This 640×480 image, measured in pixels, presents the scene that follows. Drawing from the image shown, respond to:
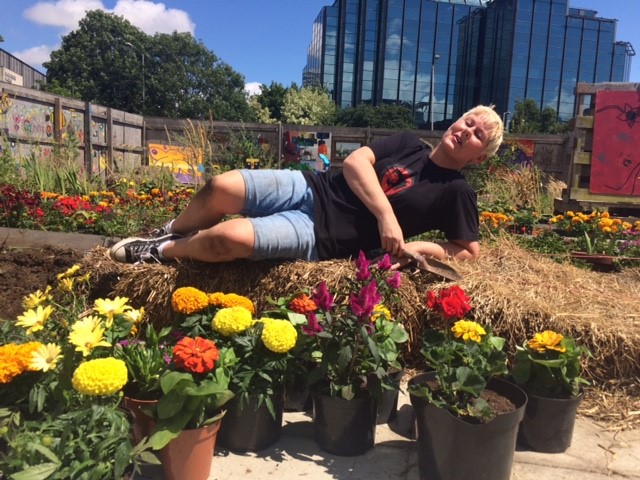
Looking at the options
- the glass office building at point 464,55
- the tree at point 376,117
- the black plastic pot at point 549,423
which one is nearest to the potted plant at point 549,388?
the black plastic pot at point 549,423

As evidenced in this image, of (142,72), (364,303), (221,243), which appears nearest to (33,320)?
(221,243)

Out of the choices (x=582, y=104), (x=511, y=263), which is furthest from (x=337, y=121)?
(x=511, y=263)

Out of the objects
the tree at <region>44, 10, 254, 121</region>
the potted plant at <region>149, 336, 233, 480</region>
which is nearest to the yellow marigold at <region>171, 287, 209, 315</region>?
the potted plant at <region>149, 336, 233, 480</region>

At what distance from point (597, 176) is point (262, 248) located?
602 centimetres

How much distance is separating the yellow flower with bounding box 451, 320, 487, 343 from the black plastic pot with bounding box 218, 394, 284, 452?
0.66m

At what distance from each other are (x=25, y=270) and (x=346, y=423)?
2.61m

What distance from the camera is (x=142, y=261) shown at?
8.42ft

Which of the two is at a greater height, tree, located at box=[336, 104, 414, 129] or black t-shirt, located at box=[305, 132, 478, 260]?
tree, located at box=[336, 104, 414, 129]

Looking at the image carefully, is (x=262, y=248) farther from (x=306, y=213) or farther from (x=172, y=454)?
(x=172, y=454)

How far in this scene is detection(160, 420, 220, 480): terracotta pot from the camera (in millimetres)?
1372

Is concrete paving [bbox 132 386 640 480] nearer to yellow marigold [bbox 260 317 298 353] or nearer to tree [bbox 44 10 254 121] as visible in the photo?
yellow marigold [bbox 260 317 298 353]

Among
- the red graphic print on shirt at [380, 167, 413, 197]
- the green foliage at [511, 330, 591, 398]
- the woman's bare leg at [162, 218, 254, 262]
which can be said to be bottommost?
the green foliage at [511, 330, 591, 398]

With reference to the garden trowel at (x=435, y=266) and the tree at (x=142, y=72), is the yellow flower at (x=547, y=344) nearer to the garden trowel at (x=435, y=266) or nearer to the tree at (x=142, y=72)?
the garden trowel at (x=435, y=266)

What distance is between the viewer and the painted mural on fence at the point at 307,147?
14.1m
